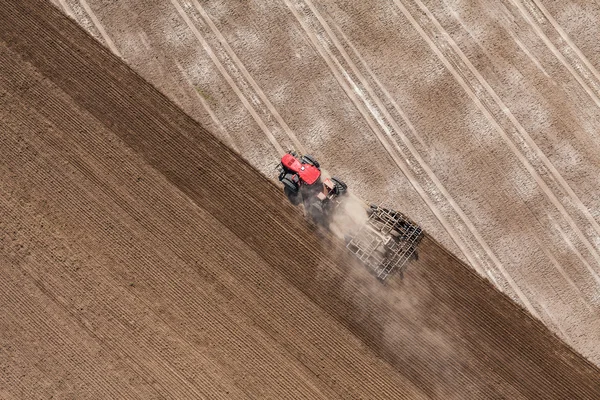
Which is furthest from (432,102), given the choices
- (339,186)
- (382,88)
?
(339,186)

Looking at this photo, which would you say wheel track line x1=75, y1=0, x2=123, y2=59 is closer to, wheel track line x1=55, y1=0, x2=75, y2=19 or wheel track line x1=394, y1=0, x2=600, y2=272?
wheel track line x1=55, y1=0, x2=75, y2=19

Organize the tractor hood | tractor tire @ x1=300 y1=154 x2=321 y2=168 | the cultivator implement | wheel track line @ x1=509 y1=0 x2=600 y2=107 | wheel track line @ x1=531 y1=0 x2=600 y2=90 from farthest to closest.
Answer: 1. wheel track line @ x1=531 y1=0 x2=600 y2=90
2. wheel track line @ x1=509 y1=0 x2=600 y2=107
3. tractor tire @ x1=300 y1=154 x2=321 y2=168
4. the cultivator implement
5. the tractor hood

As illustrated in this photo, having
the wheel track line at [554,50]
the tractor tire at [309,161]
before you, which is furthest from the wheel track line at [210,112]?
the wheel track line at [554,50]

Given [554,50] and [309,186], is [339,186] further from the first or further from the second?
[554,50]

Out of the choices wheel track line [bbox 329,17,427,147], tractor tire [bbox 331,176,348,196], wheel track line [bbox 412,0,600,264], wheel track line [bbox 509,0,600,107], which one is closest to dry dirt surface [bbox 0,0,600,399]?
tractor tire [bbox 331,176,348,196]

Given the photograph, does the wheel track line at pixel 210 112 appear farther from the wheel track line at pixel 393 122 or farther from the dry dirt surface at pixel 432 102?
the wheel track line at pixel 393 122

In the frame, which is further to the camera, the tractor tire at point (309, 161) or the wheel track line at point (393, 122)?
the wheel track line at point (393, 122)
